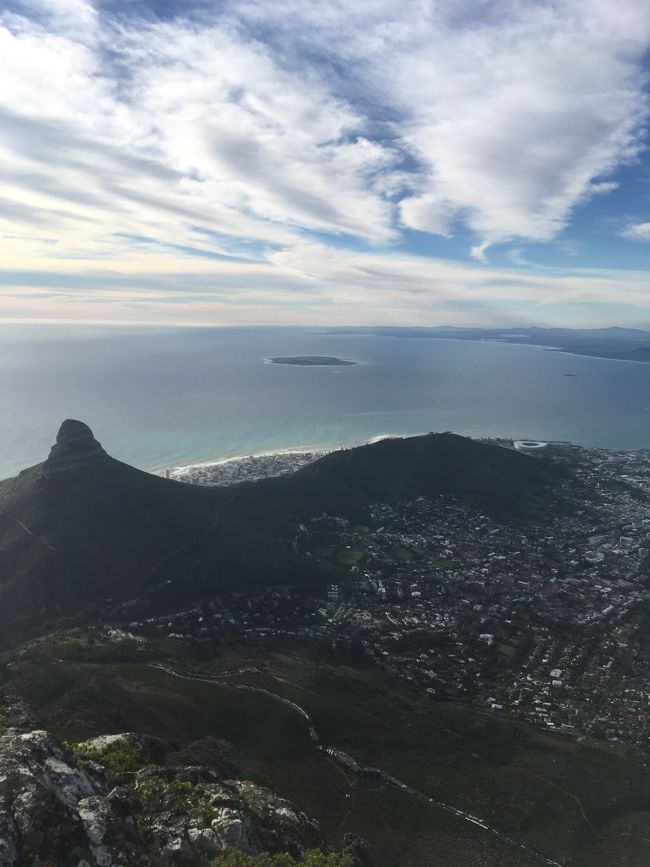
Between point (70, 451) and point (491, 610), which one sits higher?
point (70, 451)

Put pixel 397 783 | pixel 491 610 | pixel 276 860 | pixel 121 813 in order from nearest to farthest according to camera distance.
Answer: pixel 121 813
pixel 276 860
pixel 397 783
pixel 491 610

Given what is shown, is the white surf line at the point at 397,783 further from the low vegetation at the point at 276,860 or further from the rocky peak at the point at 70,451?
the rocky peak at the point at 70,451

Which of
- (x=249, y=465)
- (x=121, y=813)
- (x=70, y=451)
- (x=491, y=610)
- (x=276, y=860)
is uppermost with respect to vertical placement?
(x=70, y=451)

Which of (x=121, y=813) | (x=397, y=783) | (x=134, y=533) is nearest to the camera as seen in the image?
(x=121, y=813)

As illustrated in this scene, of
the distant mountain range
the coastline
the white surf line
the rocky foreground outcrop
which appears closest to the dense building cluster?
the distant mountain range

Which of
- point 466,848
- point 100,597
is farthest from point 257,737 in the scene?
point 100,597

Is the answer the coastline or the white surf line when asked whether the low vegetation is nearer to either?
the white surf line

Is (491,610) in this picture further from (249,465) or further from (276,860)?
(249,465)

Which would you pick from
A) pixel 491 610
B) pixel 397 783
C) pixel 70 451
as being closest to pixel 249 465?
pixel 70 451
